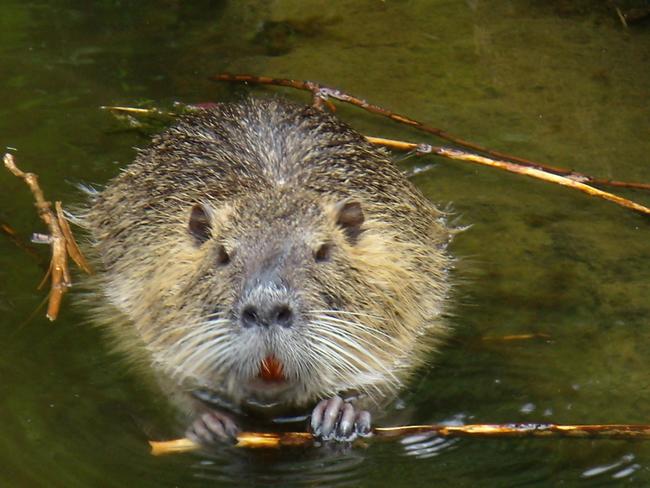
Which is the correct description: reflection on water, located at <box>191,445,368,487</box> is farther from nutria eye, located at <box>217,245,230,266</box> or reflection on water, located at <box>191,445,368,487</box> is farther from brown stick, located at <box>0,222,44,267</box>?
brown stick, located at <box>0,222,44,267</box>

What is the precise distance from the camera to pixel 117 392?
4.15 meters

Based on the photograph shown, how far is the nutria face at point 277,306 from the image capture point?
3730 millimetres

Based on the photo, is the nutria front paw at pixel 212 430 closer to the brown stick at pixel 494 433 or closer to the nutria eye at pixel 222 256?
the brown stick at pixel 494 433

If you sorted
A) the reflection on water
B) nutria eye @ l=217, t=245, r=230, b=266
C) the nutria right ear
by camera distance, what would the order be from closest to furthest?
the reflection on water → nutria eye @ l=217, t=245, r=230, b=266 → the nutria right ear

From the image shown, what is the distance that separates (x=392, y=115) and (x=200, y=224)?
1870 mm

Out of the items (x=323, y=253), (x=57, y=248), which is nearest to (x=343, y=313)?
(x=323, y=253)

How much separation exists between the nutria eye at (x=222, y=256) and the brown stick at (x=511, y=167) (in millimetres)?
1479

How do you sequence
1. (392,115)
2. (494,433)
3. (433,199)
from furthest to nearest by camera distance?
(392,115) → (433,199) → (494,433)

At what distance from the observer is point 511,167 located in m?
5.30

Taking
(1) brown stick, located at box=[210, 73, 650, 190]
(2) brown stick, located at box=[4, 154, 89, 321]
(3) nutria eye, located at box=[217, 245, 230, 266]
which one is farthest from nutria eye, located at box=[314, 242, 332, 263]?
(1) brown stick, located at box=[210, 73, 650, 190]

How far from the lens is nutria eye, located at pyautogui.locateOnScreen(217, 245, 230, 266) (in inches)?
159

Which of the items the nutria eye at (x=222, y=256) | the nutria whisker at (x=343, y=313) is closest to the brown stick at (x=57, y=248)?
the nutria eye at (x=222, y=256)

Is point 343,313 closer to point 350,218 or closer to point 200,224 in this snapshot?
point 350,218

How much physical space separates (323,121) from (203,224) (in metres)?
1.04
